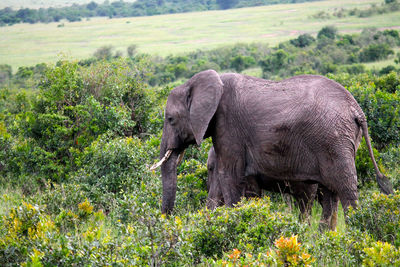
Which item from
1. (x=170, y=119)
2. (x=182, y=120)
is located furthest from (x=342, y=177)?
(x=170, y=119)

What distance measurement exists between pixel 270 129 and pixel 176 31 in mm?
80354

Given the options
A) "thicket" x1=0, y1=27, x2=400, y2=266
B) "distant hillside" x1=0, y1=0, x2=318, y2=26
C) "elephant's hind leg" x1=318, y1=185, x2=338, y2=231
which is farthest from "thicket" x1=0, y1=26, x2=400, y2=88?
"distant hillside" x1=0, y1=0, x2=318, y2=26

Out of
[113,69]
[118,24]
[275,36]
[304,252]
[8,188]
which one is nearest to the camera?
[304,252]

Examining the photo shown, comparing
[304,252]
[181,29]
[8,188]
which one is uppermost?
[304,252]

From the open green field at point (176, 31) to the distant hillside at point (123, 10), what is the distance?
609 centimetres

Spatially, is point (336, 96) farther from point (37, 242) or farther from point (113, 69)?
point (113, 69)

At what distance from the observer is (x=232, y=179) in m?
7.31

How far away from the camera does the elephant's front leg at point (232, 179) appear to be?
727 centimetres

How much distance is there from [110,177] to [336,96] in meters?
4.53

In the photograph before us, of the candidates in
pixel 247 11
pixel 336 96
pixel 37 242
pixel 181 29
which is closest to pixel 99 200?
pixel 37 242

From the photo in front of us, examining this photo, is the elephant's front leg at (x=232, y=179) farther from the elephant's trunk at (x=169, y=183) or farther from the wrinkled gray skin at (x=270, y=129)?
the elephant's trunk at (x=169, y=183)

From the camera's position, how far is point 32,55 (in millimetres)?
62344

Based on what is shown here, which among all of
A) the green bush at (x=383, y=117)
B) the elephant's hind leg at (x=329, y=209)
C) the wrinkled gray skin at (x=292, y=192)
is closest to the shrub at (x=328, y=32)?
the green bush at (x=383, y=117)

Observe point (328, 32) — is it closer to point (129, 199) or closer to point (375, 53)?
point (375, 53)
